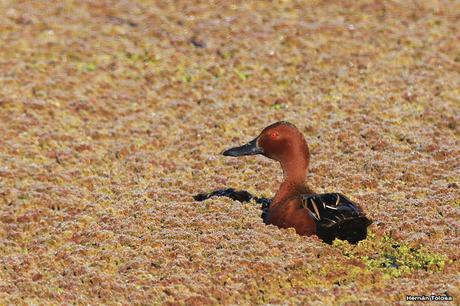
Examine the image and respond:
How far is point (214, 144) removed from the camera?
47.9ft

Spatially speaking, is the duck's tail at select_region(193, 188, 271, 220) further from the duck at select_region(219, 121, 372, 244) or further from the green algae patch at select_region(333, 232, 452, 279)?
the green algae patch at select_region(333, 232, 452, 279)

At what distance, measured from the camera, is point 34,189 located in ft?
41.8

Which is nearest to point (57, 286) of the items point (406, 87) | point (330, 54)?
point (406, 87)

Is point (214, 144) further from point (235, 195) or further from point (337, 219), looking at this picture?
point (337, 219)

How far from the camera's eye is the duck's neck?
34.1 ft

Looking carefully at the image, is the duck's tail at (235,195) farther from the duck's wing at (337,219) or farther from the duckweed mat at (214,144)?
the duck's wing at (337,219)

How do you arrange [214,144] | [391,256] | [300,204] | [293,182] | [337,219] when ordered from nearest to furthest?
[337,219] → [391,256] → [300,204] → [293,182] → [214,144]

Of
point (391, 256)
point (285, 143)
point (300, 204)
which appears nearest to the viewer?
point (391, 256)

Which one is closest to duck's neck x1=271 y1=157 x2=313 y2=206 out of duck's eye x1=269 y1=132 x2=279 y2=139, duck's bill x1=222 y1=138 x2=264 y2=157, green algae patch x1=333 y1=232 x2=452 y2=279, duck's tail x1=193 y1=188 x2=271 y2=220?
duck's eye x1=269 y1=132 x2=279 y2=139

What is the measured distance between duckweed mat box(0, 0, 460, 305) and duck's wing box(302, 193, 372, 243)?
19cm

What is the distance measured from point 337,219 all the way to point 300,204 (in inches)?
29.1

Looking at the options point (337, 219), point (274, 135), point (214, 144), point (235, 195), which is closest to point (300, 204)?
point (337, 219)

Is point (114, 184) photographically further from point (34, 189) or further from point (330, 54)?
point (330, 54)

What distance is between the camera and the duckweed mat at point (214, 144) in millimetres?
9258
